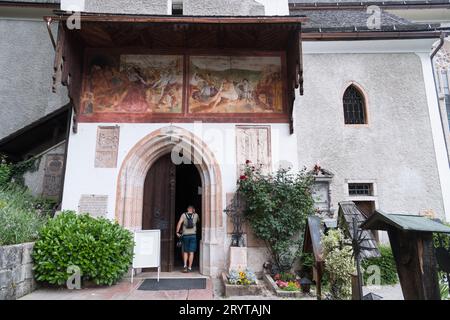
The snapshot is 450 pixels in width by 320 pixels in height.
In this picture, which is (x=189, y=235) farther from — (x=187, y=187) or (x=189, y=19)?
(x=189, y=19)

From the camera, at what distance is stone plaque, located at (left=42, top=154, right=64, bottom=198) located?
8.66m

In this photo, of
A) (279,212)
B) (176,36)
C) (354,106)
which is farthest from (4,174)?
(354,106)

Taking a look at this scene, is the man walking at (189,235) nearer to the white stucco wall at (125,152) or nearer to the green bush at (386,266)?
the white stucco wall at (125,152)

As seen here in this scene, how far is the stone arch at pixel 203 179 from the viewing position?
23.9 feet

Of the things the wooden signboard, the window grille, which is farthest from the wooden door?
the window grille

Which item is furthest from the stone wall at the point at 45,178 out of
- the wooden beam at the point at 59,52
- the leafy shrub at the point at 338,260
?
the leafy shrub at the point at 338,260

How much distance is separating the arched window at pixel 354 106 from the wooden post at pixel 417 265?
6247 mm

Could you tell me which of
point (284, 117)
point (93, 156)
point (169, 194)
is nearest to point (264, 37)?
point (284, 117)

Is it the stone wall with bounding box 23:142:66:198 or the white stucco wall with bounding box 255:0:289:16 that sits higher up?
the white stucco wall with bounding box 255:0:289:16

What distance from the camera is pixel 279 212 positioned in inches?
276

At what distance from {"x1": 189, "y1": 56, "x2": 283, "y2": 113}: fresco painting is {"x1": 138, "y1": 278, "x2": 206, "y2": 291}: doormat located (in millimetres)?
4192

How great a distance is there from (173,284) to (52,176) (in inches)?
203

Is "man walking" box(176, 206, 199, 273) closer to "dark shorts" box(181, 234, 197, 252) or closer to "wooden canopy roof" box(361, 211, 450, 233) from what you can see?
"dark shorts" box(181, 234, 197, 252)
